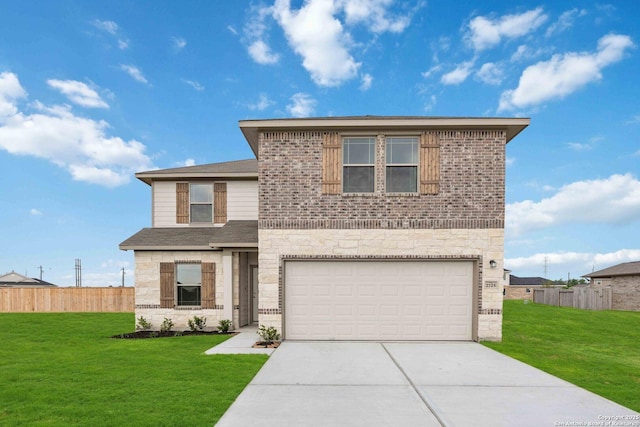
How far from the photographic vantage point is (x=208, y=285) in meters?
12.4

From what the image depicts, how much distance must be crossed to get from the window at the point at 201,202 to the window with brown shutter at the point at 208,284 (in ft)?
6.80

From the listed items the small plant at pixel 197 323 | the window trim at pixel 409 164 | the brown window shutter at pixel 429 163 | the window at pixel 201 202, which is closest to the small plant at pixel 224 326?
the small plant at pixel 197 323

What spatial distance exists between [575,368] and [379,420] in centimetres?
537

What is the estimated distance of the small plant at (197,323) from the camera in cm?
1205

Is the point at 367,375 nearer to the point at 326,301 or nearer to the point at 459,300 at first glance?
the point at 326,301

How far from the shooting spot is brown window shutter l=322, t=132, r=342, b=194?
991cm

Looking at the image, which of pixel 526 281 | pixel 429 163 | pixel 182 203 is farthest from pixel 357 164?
pixel 526 281

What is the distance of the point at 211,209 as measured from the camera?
13711 millimetres

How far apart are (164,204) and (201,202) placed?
1409 millimetres

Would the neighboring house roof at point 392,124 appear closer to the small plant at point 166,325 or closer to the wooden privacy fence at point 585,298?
the small plant at point 166,325

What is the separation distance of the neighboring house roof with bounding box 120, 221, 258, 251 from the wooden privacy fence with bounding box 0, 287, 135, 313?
8.26 metres

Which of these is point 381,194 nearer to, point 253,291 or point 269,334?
point 269,334

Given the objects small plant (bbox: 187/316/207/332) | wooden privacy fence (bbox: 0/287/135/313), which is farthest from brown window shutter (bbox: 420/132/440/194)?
wooden privacy fence (bbox: 0/287/135/313)

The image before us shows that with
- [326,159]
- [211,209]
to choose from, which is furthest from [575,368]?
[211,209]
